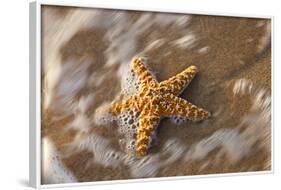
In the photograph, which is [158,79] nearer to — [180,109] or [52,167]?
[180,109]

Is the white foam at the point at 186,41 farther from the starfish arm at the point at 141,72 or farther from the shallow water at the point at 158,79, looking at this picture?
the starfish arm at the point at 141,72

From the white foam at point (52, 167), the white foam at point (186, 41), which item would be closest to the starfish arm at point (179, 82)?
the white foam at point (186, 41)

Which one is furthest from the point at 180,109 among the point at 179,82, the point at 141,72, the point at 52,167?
the point at 52,167

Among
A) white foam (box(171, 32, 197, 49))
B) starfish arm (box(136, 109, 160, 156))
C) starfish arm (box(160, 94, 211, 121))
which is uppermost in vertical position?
white foam (box(171, 32, 197, 49))

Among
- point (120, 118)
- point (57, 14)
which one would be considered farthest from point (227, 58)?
point (57, 14)

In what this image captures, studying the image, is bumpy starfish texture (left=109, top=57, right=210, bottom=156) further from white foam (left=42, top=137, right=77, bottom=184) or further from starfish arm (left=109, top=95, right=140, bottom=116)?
white foam (left=42, top=137, right=77, bottom=184)

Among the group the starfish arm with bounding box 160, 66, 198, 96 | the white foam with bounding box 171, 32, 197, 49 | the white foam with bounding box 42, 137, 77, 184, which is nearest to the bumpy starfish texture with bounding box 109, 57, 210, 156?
the starfish arm with bounding box 160, 66, 198, 96
